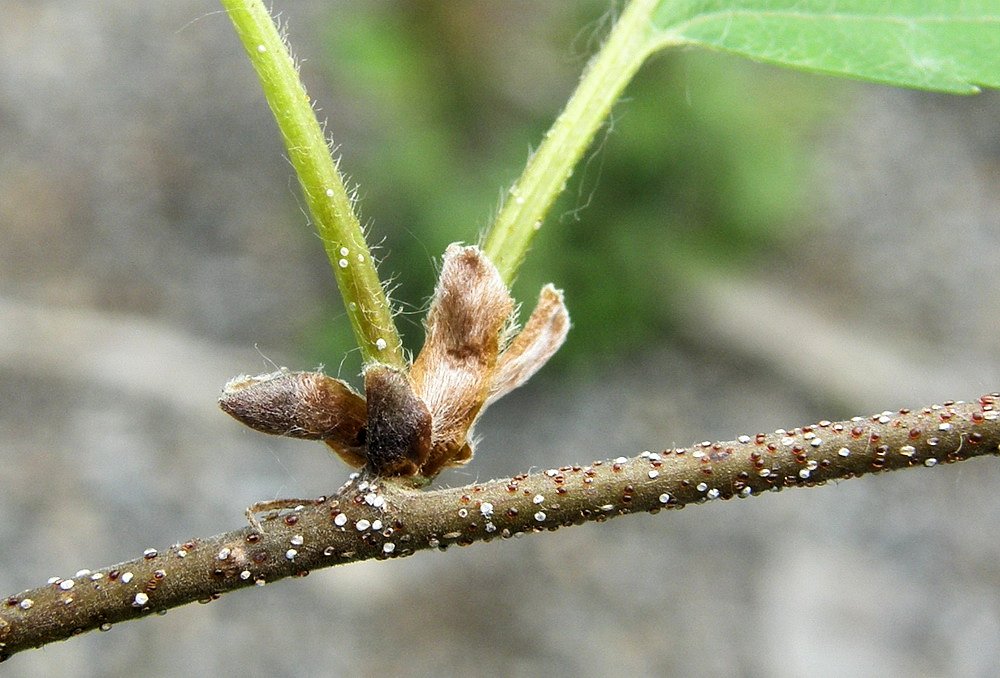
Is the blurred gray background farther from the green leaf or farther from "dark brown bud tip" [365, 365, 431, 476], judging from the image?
"dark brown bud tip" [365, 365, 431, 476]

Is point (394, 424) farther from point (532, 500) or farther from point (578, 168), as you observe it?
point (578, 168)

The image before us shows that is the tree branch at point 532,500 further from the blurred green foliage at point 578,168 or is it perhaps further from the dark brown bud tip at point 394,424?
the blurred green foliage at point 578,168

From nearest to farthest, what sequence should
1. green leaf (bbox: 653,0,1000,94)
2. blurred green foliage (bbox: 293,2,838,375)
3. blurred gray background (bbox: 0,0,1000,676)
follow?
green leaf (bbox: 653,0,1000,94), blurred green foliage (bbox: 293,2,838,375), blurred gray background (bbox: 0,0,1000,676)

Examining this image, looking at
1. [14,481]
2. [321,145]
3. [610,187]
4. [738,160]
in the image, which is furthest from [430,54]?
[321,145]

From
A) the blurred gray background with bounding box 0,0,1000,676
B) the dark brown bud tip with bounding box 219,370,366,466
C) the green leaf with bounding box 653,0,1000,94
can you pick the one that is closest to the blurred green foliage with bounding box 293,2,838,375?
the blurred gray background with bounding box 0,0,1000,676

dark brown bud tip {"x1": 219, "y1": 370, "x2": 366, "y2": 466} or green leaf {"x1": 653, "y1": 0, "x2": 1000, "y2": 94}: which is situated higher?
green leaf {"x1": 653, "y1": 0, "x2": 1000, "y2": 94}

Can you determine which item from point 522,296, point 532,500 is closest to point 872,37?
point 532,500

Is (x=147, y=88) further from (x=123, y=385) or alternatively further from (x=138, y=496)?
(x=138, y=496)
